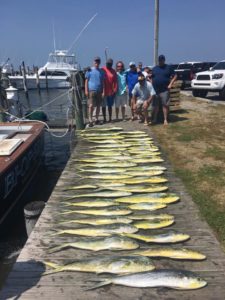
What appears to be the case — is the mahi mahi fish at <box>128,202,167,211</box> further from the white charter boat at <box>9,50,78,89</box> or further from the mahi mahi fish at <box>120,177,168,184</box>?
the white charter boat at <box>9,50,78,89</box>

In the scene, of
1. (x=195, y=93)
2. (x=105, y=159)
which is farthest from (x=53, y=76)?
(x=105, y=159)

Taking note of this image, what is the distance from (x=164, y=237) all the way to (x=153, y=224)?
1.21ft

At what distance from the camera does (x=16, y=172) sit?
8055 mm

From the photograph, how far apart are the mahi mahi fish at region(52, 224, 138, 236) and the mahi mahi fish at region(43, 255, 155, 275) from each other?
1.98ft

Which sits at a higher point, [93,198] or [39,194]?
[93,198]

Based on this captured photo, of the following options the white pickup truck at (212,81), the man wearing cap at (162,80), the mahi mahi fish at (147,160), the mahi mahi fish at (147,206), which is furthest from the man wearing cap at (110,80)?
the white pickup truck at (212,81)

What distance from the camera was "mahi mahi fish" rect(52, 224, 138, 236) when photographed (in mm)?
4402

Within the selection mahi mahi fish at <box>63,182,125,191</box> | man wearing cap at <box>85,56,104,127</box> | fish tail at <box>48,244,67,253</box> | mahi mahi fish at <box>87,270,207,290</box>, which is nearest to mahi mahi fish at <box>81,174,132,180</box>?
mahi mahi fish at <box>63,182,125,191</box>

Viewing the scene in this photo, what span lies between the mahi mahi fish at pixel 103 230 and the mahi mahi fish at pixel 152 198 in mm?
891

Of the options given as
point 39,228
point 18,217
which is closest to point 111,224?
point 39,228

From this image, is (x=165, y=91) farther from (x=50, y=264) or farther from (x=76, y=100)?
(x=50, y=264)

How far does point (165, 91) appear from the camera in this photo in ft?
37.2

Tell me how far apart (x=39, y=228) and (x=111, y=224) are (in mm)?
872

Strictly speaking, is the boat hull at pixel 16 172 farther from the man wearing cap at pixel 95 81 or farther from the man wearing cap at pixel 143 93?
the man wearing cap at pixel 143 93
